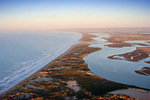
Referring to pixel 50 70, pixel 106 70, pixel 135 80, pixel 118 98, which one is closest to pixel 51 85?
pixel 50 70

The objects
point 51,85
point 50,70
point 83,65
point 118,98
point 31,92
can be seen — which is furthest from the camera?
point 83,65

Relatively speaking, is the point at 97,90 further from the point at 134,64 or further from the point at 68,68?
the point at 134,64

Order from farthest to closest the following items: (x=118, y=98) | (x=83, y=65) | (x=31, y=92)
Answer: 1. (x=83, y=65)
2. (x=31, y=92)
3. (x=118, y=98)

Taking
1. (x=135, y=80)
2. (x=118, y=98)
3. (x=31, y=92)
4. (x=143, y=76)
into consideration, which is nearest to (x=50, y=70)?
(x=31, y=92)

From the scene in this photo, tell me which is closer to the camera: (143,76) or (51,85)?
(51,85)

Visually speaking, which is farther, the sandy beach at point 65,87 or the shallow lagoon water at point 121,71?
the shallow lagoon water at point 121,71

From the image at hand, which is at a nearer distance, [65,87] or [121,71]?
[65,87]

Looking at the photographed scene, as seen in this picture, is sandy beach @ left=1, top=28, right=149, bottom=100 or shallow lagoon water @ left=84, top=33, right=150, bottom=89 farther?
shallow lagoon water @ left=84, top=33, right=150, bottom=89

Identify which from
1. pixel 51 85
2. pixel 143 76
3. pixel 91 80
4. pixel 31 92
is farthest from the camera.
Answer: pixel 143 76

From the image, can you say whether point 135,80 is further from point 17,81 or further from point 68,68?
point 17,81

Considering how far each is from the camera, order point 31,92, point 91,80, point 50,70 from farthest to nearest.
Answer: point 50,70 < point 91,80 < point 31,92
